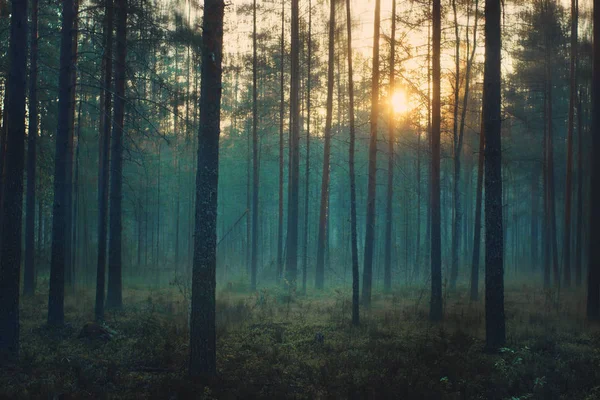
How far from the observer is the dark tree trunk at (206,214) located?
733 cm

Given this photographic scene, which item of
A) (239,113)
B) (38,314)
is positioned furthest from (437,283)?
(239,113)

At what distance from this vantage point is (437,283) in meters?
13.2

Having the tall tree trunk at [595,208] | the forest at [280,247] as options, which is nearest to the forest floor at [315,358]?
the forest at [280,247]

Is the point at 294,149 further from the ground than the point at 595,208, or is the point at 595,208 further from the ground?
the point at 294,149

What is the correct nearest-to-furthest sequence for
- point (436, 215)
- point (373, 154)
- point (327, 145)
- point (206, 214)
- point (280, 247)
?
point (206, 214)
point (436, 215)
point (373, 154)
point (327, 145)
point (280, 247)

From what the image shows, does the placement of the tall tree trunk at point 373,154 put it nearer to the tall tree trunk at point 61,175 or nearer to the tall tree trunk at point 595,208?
the tall tree trunk at point 595,208

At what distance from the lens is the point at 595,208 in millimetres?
12789

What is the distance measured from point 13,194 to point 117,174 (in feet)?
19.2

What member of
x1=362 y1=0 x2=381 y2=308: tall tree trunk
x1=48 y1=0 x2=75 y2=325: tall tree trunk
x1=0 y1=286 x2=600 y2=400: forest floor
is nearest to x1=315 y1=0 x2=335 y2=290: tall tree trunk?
x1=362 y1=0 x2=381 y2=308: tall tree trunk

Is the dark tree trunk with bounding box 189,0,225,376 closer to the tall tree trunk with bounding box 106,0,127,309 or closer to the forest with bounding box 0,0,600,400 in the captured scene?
the forest with bounding box 0,0,600,400

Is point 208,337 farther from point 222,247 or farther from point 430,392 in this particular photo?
point 222,247

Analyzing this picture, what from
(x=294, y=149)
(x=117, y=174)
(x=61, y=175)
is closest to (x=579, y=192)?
(x=294, y=149)

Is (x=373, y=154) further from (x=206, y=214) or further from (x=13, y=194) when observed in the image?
(x=13, y=194)

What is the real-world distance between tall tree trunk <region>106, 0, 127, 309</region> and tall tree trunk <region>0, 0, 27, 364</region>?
15.3ft
